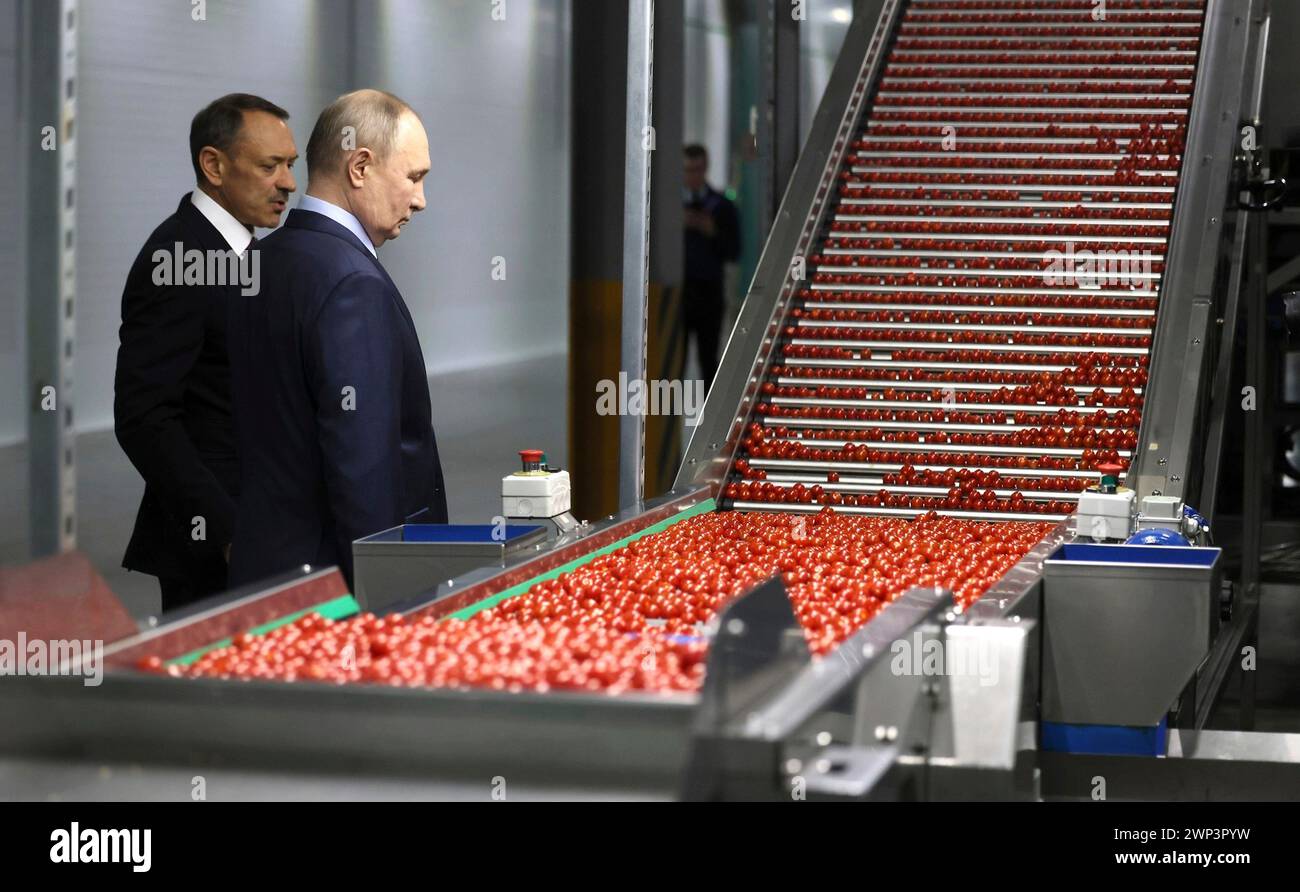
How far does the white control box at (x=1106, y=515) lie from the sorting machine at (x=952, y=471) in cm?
2

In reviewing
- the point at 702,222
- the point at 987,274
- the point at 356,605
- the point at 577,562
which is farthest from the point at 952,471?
the point at 702,222

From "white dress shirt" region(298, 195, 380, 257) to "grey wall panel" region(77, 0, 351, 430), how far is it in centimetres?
262

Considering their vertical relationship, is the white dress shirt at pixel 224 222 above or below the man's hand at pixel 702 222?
below

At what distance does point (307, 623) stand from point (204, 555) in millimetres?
1385

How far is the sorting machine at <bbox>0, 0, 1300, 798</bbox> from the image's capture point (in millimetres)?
2479

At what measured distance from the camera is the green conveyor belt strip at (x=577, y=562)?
3754 millimetres

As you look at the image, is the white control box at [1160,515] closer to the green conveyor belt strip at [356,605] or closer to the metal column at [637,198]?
the green conveyor belt strip at [356,605]

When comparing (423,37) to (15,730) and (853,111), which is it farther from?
(15,730)

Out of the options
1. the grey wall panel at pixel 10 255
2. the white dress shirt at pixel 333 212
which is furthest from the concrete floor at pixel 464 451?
the white dress shirt at pixel 333 212

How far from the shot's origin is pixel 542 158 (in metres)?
10.5

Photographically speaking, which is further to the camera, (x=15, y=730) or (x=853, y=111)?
(x=853, y=111)

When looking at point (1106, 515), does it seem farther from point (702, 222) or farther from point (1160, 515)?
point (702, 222)

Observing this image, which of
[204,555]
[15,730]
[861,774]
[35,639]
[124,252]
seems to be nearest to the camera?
[861,774]

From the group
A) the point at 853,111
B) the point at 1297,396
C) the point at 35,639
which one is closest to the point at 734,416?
the point at 853,111
